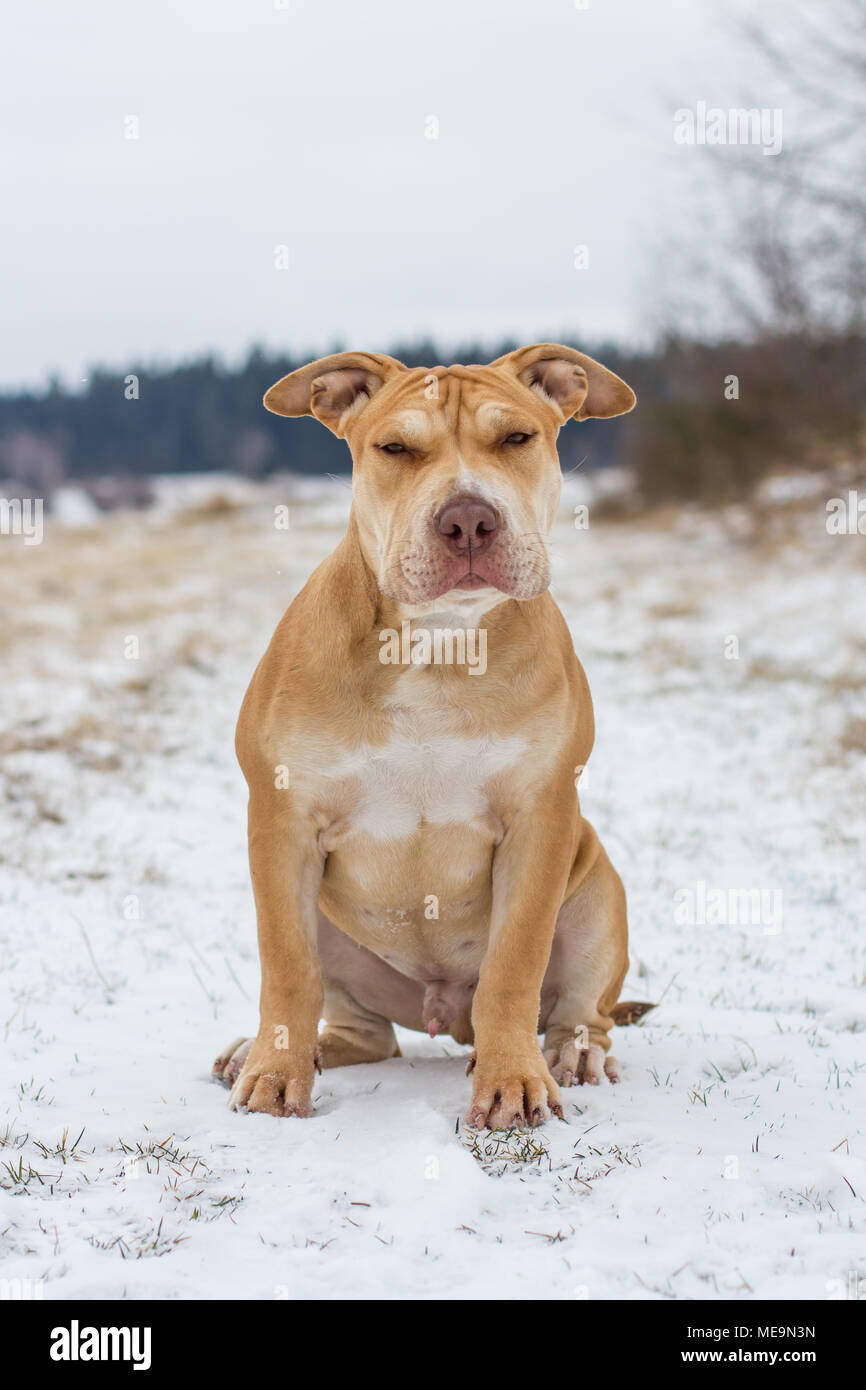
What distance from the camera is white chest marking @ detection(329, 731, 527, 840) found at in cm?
326

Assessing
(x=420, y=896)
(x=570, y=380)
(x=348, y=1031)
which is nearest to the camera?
(x=420, y=896)

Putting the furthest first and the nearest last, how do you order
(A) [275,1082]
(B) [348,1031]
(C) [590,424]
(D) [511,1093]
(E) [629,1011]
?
(C) [590,424] < (E) [629,1011] < (B) [348,1031] < (A) [275,1082] < (D) [511,1093]

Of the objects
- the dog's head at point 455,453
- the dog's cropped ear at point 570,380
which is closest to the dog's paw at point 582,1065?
the dog's head at point 455,453

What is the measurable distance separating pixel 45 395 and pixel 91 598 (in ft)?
226

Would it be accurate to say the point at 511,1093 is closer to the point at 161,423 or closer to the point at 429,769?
the point at 429,769

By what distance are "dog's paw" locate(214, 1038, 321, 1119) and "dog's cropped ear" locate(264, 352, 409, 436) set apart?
175 centimetres

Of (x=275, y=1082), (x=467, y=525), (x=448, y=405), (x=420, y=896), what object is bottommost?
(x=275, y=1082)

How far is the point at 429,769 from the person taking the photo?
3266 millimetres

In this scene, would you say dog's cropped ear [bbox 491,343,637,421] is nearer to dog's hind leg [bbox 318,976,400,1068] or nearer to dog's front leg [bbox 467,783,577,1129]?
dog's front leg [bbox 467,783,577,1129]

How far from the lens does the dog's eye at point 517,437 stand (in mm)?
3293

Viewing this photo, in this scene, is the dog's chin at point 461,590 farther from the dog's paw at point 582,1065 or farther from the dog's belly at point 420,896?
the dog's paw at point 582,1065

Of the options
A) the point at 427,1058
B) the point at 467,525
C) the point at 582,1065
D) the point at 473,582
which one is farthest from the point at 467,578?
the point at 427,1058

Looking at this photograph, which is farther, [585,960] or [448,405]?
[585,960]

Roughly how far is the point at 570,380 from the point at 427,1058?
2133 mm
